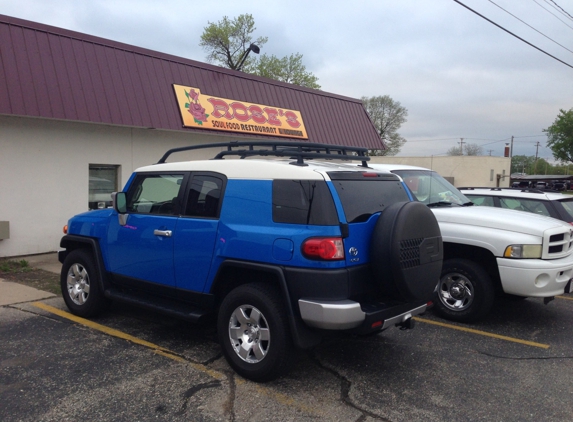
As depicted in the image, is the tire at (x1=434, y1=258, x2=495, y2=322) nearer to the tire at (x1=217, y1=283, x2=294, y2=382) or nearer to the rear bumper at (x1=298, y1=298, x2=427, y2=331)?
the rear bumper at (x1=298, y1=298, x2=427, y2=331)

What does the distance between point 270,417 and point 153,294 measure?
2.13 m

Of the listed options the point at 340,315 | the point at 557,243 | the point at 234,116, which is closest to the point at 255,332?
the point at 340,315

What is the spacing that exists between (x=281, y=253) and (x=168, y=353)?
180cm

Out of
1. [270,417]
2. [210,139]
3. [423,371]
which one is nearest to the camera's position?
[270,417]

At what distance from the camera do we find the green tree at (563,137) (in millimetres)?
62250

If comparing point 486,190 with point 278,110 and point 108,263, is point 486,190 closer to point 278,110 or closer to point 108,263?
point 108,263

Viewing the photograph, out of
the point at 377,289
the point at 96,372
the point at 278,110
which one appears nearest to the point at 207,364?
the point at 96,372

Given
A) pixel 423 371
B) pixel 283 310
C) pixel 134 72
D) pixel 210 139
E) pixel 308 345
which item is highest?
pixel 134 72

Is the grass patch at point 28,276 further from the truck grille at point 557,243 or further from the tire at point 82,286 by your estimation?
the truck grille at point 557,243

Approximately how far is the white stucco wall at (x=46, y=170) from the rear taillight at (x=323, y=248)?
7.90 m

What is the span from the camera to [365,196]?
453 centimetres

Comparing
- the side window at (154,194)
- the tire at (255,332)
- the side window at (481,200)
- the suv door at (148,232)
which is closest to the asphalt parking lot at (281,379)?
the tire at (255,332)

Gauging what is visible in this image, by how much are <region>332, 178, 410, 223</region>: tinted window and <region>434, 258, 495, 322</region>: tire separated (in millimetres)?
1895

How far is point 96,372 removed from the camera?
4539mm
